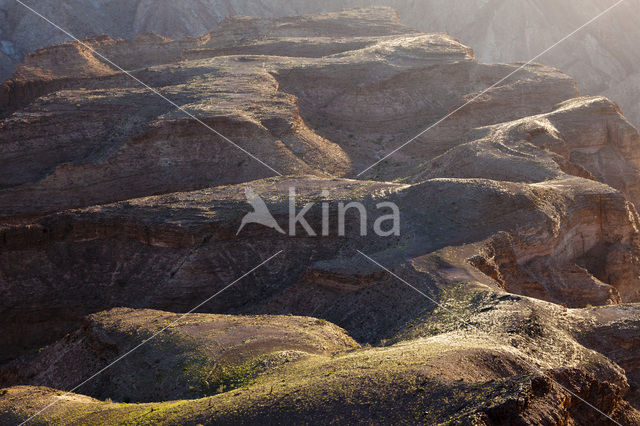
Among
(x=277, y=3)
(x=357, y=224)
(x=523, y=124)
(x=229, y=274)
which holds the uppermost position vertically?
(x=277, y=3)

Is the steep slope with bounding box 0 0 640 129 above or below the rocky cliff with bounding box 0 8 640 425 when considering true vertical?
above

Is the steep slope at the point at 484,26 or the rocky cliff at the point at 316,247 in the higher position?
the steep slope at the point at 484,26

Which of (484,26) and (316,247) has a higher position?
(484,26)

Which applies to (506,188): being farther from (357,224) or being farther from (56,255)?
(56,255)

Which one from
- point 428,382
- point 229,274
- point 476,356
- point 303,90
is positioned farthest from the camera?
point 303,90

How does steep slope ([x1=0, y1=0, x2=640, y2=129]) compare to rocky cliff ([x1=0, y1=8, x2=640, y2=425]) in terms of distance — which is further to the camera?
steep slope ([x1=0, y1=0, x2=640, y2=129])

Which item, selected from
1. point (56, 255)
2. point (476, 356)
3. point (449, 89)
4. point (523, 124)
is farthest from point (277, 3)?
point (476, 356)

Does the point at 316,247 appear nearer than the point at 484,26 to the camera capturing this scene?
Yes

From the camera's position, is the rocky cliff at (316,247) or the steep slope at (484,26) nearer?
the rocky cliff at (316,247)
